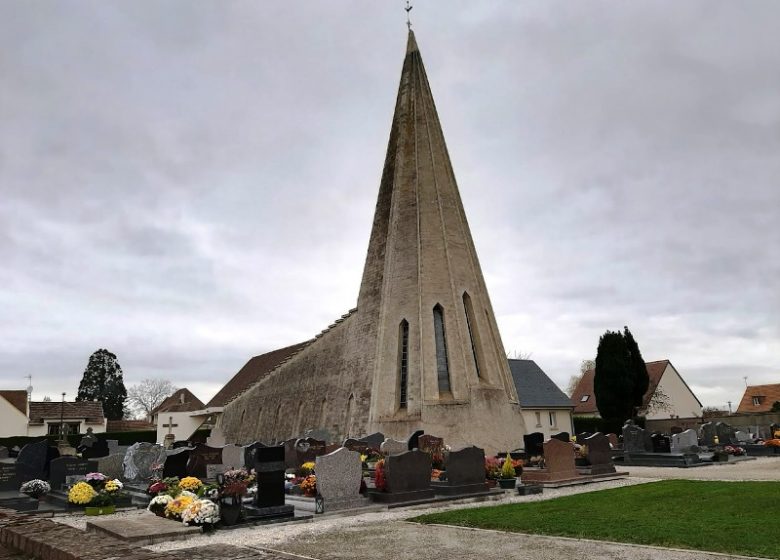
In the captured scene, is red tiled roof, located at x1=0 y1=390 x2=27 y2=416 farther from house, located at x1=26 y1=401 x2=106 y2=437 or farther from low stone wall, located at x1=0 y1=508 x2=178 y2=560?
low stone wall, located at x1=0 y1=508 x2=178 y2=560

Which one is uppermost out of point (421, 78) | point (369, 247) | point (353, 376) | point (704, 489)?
point (421, 78)

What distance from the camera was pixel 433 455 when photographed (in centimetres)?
1708

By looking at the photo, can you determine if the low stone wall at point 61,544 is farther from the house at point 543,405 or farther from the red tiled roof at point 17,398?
the red tiled roof at point 17,398

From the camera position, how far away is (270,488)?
36.9ft

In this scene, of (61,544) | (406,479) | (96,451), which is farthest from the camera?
(96,451)

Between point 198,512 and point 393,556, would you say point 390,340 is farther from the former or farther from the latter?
point 393,556

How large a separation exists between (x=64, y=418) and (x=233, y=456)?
131 feet

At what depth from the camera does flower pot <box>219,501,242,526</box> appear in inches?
409

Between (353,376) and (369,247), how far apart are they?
7188 mm

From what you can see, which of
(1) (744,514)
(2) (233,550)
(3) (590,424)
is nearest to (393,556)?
(2) (233,550)

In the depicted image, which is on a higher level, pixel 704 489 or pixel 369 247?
pixel 369 247

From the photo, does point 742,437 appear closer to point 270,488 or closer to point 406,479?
point 406,479

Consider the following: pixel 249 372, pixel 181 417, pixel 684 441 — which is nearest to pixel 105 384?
pixel 181 417

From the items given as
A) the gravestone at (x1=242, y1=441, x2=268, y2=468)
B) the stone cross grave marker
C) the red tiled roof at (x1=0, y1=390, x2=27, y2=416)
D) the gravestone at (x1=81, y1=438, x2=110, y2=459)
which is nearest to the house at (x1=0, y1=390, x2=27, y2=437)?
the red tiled roof at (x1=0, y1=390, x2=27, y2=416)
